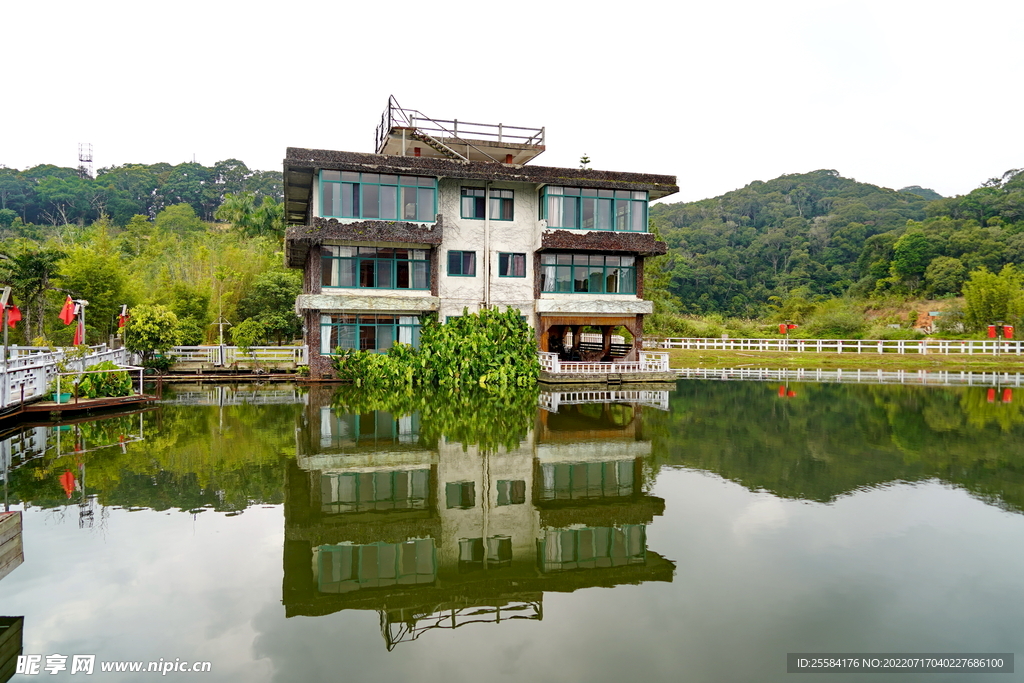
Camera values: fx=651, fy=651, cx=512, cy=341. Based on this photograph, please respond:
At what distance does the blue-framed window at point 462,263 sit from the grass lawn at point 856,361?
15014 mm

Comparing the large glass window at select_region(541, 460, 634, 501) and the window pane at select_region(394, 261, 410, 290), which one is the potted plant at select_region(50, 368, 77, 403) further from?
the large glass window at select_region(541, 460, 634, 501)

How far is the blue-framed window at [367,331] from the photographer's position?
81.3ft

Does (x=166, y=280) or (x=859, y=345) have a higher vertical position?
(x=166, y=280)

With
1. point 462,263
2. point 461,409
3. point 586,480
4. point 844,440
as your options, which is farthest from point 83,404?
point 844,440

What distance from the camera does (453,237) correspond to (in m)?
25.9

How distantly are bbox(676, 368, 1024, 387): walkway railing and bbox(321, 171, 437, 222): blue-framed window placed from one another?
47.0 ft

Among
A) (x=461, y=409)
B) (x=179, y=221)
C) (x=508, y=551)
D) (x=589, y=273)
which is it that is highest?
(x=179, y=221)

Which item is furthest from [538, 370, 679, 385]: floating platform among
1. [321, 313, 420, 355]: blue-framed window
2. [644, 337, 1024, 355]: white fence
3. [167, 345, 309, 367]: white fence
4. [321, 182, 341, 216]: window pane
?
[644, 337, 1024, 355]: white fence

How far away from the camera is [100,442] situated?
1295 cm

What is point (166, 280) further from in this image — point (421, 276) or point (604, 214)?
point (604, 214)

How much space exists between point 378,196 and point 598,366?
10566mm

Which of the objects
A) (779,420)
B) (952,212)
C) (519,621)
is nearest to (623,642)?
(519,621)

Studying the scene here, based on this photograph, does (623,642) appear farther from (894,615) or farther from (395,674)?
(894,615)

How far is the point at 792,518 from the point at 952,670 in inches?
140
